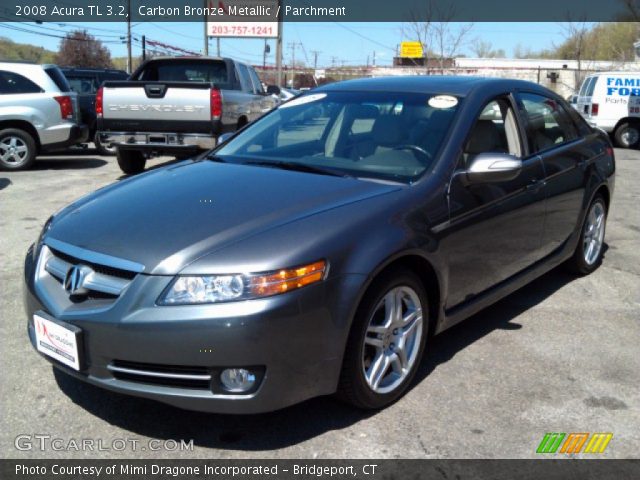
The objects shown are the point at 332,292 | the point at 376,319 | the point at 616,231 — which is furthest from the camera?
the point at 616,231

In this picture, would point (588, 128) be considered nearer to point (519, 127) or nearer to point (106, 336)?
point (519, 127)

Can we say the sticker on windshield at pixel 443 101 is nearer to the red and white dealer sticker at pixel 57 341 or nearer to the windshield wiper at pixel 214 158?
the windshield wiper at pixel 214 158

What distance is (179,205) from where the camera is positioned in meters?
3.16

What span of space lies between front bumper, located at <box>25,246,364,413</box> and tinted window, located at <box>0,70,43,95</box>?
9.32 meters

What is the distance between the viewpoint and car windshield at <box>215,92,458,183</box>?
367cm

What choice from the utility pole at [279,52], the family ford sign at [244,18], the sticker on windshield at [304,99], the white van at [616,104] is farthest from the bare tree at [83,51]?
the sticker on windshield at [304,99]

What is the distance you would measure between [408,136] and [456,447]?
5.83 ft

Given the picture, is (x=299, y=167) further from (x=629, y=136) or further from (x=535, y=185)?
(x=629, y=136)

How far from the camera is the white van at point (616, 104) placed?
1677 cm

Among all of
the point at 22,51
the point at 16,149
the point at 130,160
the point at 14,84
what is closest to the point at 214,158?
the point at 130,160

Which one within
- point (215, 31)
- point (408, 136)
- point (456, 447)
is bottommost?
point (456, 447)

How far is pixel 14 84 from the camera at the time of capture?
10789mm

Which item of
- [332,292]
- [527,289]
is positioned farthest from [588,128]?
[332,292]

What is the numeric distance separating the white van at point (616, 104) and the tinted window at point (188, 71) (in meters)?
10.7
